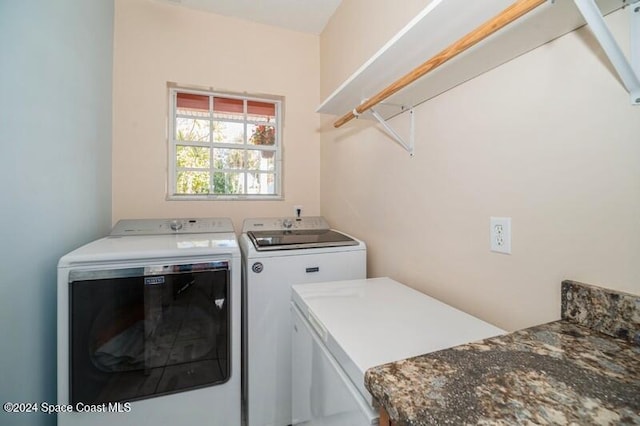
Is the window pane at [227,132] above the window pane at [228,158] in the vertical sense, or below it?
above

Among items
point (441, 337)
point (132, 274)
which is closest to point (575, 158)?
point (441, 337)

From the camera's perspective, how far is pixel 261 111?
8.09ft

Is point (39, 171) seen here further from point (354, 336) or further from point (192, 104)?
point (354, 336)

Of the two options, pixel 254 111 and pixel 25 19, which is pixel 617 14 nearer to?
pixel 25 19

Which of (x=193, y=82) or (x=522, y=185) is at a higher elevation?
(x=193, y=82)

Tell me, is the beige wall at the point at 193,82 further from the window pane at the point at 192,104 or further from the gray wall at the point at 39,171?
the gray wall at the point at 39,171

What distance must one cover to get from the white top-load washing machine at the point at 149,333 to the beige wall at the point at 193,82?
2.35ft

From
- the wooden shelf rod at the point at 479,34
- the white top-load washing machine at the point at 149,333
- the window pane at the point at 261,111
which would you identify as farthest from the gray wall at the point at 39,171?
the wooden shelf rod at the point at 479,34

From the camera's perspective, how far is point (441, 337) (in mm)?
818

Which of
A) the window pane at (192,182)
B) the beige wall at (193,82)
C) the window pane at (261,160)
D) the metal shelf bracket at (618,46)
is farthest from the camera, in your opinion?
the window pane at (261,160)

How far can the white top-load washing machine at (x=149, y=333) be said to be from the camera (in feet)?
4.00

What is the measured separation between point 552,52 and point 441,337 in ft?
2.97

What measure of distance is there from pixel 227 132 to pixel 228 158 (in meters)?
0.23

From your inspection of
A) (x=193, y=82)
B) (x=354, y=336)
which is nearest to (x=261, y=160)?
(x=193, y=82)
